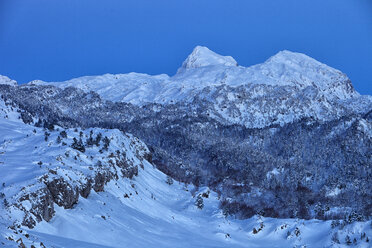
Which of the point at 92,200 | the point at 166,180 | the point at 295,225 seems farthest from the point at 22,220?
the point at 166,180

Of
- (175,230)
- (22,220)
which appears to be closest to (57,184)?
(22,220)

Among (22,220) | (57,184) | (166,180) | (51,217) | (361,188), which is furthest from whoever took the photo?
(361,188)

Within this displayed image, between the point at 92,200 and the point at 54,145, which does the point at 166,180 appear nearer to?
the point at 54,145

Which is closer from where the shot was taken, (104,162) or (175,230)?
(175,230)

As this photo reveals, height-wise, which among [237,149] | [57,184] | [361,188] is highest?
[237,149]

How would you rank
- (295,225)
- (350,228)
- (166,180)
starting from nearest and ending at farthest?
(350,228), (295,225), (166,180)

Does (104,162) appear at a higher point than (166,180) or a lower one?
lower

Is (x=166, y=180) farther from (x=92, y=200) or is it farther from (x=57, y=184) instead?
(x=57, y=184)
